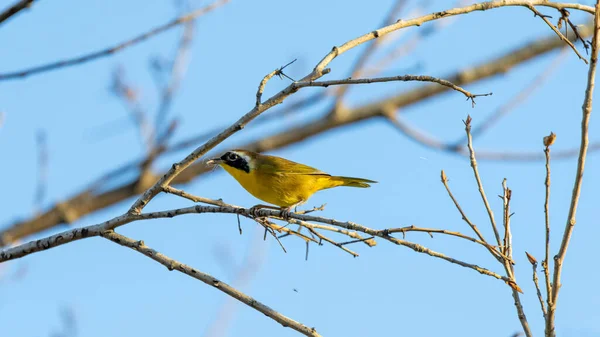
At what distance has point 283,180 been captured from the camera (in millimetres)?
5777

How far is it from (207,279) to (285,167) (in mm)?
2852

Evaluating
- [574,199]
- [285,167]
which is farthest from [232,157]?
[574,199]

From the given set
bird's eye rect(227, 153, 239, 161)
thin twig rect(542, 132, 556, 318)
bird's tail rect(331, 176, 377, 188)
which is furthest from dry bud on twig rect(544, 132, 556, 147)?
bird's eye rect(227, 153, 239, 161)

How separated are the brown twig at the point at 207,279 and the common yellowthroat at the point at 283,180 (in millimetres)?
2472

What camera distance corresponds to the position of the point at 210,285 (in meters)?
3.08

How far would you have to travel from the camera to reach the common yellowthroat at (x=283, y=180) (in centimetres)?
575

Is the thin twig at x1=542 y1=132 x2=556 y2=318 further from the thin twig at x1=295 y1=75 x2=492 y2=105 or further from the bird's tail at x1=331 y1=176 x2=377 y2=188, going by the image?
the bird's tail at x1=331 y1=176 x2=377 y2=188

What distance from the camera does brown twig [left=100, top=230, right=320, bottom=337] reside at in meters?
2.93

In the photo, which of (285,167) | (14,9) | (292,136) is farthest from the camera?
(292,136)

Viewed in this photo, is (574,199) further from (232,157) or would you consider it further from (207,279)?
(232,157)

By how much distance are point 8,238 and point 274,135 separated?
320 cm

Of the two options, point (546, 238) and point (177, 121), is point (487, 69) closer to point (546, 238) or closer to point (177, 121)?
point (177, 121)

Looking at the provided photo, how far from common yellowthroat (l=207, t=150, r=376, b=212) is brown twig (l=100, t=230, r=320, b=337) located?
2472 millimetres

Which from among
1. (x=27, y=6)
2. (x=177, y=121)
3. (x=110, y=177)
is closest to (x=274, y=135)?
(x=110, y=177)
